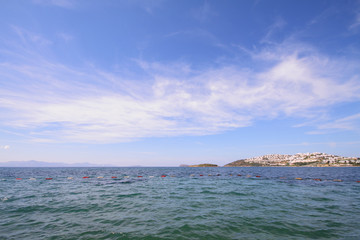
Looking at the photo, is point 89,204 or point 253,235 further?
point 89,204

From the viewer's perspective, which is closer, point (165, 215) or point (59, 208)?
point (165, 215)

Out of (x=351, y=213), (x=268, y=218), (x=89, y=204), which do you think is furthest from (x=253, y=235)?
(x=89, y=204)

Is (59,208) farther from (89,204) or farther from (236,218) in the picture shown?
(236,218)

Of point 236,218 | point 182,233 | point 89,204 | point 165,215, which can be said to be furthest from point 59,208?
point 236,218

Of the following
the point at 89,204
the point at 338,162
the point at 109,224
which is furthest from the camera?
the point at 338,162

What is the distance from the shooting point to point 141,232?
11.4m

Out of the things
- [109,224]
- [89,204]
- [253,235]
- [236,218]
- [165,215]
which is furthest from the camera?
[89,204]

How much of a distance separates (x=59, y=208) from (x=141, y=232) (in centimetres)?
1158

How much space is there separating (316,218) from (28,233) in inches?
836

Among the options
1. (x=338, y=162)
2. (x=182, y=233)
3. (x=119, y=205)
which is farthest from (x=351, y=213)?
(x=338, y=162)

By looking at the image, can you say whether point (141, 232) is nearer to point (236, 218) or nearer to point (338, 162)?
point (236, 218)

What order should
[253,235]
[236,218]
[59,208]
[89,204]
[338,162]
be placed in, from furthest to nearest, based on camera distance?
[338,162] < [89,204] < [59,208] < [236,218] < [253,235]

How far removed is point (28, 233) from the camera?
454 inches

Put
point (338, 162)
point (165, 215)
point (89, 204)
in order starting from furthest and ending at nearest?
point (338, 162) < point (89, 204) < point (165, 215)
